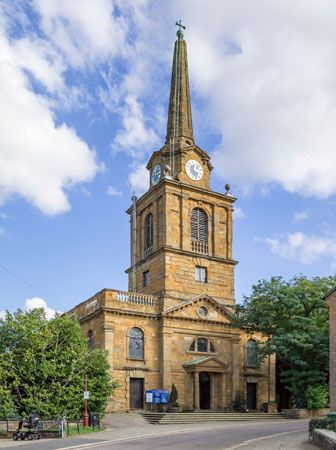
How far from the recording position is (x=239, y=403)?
4728cm

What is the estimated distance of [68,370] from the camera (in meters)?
32.9

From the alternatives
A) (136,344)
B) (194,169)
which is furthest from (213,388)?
(194,169)

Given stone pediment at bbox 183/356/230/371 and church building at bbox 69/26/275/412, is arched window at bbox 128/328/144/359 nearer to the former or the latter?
Answer: church building at bbox 69/26/275/412

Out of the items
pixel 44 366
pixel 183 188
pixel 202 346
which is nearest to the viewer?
pixel 44 366

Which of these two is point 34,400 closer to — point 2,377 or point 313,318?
point 2,377

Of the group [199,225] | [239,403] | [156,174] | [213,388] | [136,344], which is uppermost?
[156,174]

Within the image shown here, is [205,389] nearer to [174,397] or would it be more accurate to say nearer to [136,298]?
[174,397]

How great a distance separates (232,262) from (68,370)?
2295cm

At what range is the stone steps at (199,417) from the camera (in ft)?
129

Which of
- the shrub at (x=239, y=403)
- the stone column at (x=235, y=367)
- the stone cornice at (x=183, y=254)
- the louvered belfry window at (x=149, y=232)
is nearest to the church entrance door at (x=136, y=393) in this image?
the shrub at (x=239, y=403)

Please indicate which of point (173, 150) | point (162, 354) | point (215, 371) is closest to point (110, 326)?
point (162, 354)

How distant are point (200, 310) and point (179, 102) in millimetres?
19429

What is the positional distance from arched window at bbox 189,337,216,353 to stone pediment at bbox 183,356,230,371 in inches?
27.8

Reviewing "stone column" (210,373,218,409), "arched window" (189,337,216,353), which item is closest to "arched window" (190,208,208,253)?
"arched window" (189,337,216,353)
